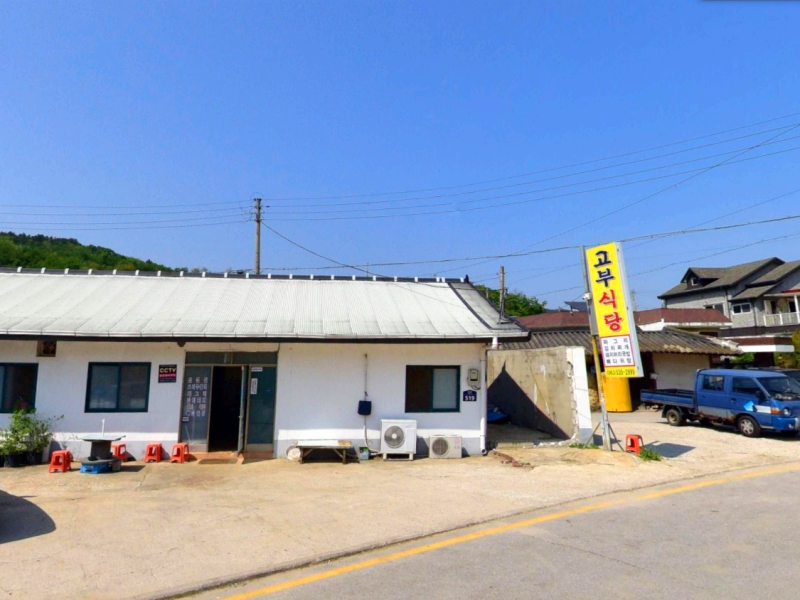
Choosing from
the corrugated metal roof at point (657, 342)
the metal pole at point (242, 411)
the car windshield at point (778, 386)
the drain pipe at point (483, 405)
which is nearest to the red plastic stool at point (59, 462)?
the metal pole at point (242, 411)

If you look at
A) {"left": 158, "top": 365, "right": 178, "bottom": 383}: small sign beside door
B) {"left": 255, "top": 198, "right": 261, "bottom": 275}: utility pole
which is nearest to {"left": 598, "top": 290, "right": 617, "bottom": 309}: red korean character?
{"left": 158, "top": 365, "right": 178, "bottom": 383}: small sign beside door

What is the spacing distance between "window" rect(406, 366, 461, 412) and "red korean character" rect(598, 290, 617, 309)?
399 cm

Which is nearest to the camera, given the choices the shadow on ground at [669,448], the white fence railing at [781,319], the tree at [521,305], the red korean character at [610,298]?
the red korean character at [610,298]

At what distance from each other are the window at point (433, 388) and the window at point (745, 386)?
9.16 meters

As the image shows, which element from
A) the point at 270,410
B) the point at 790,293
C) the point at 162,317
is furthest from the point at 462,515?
the point at 790,293

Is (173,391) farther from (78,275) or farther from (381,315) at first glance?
(78,275)

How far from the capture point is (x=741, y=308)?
45219mm

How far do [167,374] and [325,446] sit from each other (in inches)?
162

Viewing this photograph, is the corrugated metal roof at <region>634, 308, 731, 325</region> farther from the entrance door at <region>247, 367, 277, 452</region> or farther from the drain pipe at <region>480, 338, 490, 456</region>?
the entrance door at <region>247, 367, 277, 452</region>

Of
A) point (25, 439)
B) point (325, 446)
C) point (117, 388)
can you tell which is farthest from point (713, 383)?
point (25, 439)

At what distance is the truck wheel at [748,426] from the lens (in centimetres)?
1527

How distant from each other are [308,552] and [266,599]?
1.22 metres

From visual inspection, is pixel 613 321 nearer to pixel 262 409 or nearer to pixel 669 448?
pixel 669 448

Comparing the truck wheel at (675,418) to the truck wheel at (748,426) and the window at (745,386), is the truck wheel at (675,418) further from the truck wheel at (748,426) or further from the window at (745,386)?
the window at (745,386)
